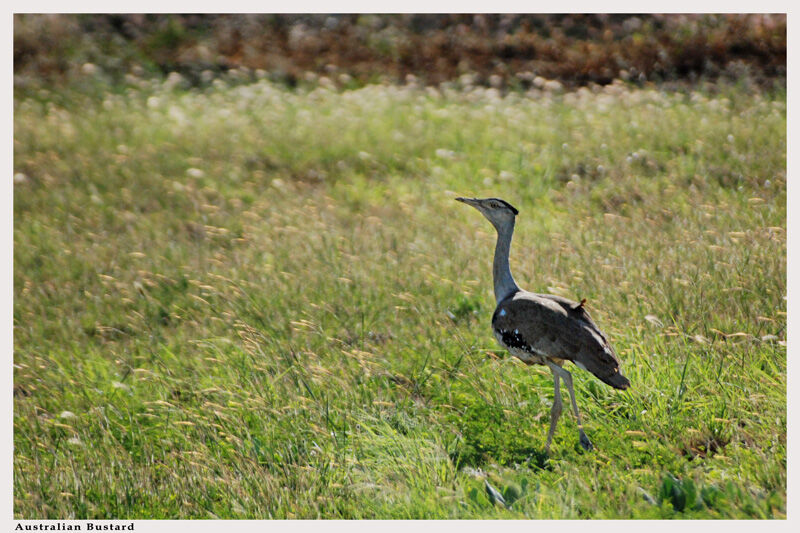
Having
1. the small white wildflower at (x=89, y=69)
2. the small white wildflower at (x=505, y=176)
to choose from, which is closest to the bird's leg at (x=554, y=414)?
the small white wildflower at (x=505, y=176)

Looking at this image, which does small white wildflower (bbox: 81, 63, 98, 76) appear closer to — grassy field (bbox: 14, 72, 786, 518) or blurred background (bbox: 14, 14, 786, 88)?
blurred background (bbox: 14, 14, 786, 88)

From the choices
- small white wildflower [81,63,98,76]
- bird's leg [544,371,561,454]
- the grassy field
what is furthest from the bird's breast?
small white wildflower [81,63,98,76]

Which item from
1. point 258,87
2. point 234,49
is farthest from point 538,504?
point 234,49

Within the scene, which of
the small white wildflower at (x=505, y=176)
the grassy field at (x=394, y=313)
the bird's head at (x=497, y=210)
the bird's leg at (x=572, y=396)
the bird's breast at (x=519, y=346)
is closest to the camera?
the grassy field at (x=394, y=313)

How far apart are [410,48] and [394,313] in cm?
1171

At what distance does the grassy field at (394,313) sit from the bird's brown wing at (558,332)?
0.52m

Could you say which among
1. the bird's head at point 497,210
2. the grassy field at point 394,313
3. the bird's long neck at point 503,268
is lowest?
the grassy field at point 394,313

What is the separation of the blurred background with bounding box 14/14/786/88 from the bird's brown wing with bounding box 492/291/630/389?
9.57 metres

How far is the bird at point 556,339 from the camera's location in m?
4.71

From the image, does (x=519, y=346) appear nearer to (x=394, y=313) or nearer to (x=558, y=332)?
(x=558, y=332)

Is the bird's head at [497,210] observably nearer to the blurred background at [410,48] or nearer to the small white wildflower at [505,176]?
the small white wildflower at [505,176]

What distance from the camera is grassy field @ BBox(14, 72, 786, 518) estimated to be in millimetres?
4695

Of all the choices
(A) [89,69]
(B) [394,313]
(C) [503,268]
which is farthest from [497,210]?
(A) [89,69]

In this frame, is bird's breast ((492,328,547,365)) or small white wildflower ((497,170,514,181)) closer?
bird's breast ((492,328,547,365))
